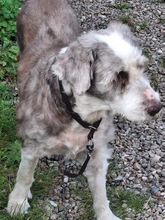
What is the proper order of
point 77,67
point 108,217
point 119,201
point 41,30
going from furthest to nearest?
1. point 41,30
2. point 119,201
3. point 108,217
4. point 77,67

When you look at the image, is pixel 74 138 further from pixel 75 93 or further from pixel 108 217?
pixel 108 217

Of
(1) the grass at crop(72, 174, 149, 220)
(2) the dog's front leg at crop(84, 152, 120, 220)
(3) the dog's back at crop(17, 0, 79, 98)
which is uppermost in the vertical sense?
(3) the dog's back at crop(17, 0, 79, 98)

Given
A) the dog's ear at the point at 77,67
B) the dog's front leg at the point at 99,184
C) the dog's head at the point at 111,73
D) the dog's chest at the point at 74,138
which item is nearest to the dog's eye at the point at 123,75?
the dog's head at the point at 111,73

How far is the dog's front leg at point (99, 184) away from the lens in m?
3.57

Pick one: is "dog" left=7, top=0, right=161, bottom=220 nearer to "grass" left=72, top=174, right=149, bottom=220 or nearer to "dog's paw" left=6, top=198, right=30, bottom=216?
"dog's paw" left=6, top=198, right=30, bottom=216

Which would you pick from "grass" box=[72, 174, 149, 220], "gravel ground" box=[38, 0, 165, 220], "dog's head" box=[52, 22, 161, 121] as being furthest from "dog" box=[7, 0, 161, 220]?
"gravel ground" box=[38, 0, 165, 220]

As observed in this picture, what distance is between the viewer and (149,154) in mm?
4379

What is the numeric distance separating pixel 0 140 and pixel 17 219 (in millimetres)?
782

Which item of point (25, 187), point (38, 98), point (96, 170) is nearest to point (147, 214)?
point (96, 170)

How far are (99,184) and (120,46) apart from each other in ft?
3.74

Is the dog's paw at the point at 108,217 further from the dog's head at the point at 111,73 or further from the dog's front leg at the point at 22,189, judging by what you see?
the dog's head at the point at 111,73

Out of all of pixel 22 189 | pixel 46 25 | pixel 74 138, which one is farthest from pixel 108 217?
pixel 46 25

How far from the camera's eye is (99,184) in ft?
12.1

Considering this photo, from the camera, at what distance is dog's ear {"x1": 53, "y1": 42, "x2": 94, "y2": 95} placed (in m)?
2.94
